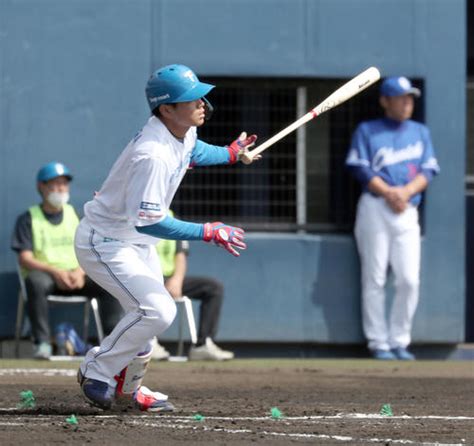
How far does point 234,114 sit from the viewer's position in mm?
12211

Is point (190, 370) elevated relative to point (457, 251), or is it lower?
lower

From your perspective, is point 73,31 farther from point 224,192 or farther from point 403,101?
point 403,101

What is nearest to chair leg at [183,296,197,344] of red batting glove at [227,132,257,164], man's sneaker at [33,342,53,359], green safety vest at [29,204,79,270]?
green safety vest at [29,204,79,270]

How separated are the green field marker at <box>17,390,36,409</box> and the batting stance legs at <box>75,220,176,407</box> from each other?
1.46 ft

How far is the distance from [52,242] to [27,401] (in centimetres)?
371

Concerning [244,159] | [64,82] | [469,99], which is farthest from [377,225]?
[244,159]

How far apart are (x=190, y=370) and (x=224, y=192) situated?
2299 millimetres

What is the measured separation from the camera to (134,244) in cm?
755

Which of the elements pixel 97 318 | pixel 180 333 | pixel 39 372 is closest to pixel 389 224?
pixel 180 333

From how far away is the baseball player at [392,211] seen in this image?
11641 millimetres

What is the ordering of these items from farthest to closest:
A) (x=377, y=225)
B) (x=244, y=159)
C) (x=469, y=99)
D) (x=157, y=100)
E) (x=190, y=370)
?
(x=469, y=99) → (x=377, y=225) → (x=190, y=370) → (x=244, y=159) → (x=157, y=100)

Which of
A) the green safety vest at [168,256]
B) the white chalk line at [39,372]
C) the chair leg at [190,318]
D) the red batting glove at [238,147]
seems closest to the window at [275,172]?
the green safety vest at [168,256]

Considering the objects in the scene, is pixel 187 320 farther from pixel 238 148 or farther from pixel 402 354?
pixel 238 148

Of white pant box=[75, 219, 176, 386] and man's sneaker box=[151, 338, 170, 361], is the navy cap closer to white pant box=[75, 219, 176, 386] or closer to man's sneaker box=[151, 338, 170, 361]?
man's sneaker box=[151, 338, 170, 361]
